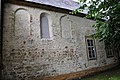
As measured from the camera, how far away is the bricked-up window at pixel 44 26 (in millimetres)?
9559

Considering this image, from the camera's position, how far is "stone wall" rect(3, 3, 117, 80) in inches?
312

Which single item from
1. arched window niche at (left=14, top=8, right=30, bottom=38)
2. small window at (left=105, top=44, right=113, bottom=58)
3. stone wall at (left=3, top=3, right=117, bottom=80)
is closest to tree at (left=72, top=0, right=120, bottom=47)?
stone wall at (left=3, top=3, right=117, bottom=80)

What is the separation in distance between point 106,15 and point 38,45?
473 centimetres

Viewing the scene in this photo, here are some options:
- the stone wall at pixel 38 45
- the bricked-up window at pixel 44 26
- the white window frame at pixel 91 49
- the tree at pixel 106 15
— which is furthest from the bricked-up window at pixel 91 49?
the bricked-up window at pixel 44 26

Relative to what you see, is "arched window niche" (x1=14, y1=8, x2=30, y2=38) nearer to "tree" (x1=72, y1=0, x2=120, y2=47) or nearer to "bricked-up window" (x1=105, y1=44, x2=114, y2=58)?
"tree" (x1=72, y1=0, x2=120, y2=47)

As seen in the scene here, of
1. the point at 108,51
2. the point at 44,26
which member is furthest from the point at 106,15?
the point at 108,51

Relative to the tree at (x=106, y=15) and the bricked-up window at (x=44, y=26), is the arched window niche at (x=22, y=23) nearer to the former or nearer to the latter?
the bricked-up window at (x=44, y=26)

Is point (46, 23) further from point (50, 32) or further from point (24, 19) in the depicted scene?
point (24, 19)

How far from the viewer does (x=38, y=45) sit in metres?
8.95

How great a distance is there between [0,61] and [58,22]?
517 cm

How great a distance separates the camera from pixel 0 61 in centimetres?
708

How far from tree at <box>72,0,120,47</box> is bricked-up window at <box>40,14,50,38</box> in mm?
A: 3268

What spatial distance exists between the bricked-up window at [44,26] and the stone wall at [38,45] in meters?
0.30

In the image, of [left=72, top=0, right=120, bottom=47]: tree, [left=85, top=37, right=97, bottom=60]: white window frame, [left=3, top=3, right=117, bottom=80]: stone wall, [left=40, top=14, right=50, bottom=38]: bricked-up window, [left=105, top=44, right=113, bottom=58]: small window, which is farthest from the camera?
[left=105, top=44, right=113, bottom=58]: small window
